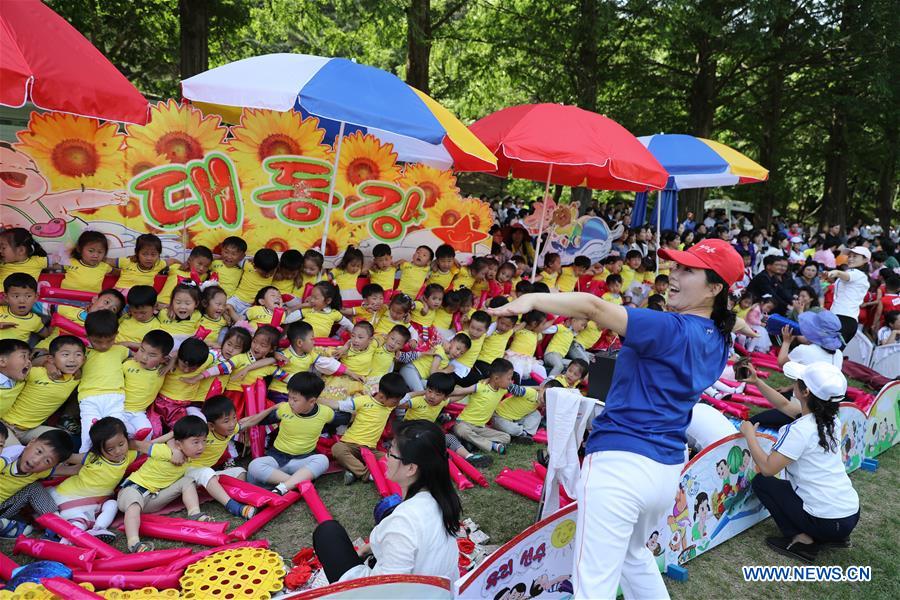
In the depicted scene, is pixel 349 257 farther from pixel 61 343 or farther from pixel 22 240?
pixel 61 343

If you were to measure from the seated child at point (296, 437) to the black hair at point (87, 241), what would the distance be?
7.76 feet

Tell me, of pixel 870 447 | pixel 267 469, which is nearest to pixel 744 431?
pixel 870 447

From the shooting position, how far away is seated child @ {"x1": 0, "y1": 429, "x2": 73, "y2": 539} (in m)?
3.60

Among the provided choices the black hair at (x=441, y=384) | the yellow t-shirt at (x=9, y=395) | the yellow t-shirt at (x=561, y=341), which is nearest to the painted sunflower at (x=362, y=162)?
the yellow t-shirt at (x=561, y=341)

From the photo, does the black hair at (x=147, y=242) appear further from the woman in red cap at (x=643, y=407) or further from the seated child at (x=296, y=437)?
the woman in red cap at (x=643, y=407)

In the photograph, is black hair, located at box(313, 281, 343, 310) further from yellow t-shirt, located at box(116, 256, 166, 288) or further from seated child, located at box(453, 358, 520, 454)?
seated child, located at box(453, 358, 520, 454)

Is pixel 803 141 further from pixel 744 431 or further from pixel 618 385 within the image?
pixel 618 385

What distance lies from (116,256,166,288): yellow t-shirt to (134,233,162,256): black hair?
0.14m

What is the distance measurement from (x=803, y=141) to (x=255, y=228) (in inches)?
993

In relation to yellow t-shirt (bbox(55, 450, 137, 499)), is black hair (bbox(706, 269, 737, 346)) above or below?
above

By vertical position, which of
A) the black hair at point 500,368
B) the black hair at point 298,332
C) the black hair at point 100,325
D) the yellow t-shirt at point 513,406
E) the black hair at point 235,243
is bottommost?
the yellow t-shirt at point 513,406

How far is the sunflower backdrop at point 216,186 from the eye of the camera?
5465mm

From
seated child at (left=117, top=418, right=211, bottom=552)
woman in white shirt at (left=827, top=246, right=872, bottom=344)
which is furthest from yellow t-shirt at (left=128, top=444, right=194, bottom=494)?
woman in white shirt at (left=827, top=246, right=872, bottom=344)

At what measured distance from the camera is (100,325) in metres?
4.49
